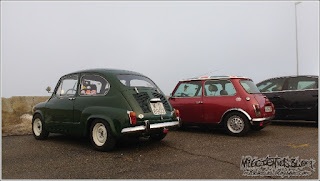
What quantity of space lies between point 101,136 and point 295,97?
624 centimetres

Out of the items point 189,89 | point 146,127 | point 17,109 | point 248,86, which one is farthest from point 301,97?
point 17,109

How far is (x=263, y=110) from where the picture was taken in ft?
23.1

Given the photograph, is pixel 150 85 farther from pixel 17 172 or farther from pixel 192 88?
pixel 17 172

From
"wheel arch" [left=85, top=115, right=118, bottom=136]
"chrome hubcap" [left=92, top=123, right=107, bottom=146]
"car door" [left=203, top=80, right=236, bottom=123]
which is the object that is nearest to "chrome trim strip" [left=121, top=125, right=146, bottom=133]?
"wheel arch" [left=85, top=115, right=118, bottom=136]

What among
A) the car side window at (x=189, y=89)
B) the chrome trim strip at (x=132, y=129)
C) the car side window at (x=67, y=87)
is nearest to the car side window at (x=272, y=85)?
the car side window at (x=189, y=89)

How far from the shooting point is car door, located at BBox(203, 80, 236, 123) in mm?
7281

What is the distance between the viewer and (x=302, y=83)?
8.80 m

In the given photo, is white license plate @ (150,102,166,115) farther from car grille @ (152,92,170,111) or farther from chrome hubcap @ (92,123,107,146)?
chrome hubcap @ (92,123,107,146)

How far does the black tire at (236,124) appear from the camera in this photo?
6.98 metres

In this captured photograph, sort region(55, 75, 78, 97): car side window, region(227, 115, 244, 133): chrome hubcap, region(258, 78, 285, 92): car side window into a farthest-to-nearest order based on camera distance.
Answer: region(258, 78, 285, 92): car side window, region(227, 115, 244, 133): chrome hubcap, region(55, 75, 78, 97): car side window

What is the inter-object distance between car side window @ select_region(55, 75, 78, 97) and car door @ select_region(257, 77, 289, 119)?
6277 mm

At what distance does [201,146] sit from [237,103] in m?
1.76

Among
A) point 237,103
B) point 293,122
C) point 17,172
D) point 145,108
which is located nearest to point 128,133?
point 145,108

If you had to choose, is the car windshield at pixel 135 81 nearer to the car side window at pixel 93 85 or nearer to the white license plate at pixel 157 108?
the car side window at pixel 93 85
